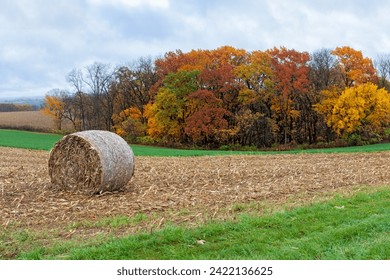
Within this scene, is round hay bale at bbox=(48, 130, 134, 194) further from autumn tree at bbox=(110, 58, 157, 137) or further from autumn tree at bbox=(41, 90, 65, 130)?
autumn tree at bbox=(41, 90, 65, 130)

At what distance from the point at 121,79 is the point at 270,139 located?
86.9 ft

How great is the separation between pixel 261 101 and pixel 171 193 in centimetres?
3859

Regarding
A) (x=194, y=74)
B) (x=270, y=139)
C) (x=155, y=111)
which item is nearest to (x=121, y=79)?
(x=155, y=111)

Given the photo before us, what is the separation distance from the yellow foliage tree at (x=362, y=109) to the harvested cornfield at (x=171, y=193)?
29.1 metres

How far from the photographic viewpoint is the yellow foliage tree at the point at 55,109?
71.7 m

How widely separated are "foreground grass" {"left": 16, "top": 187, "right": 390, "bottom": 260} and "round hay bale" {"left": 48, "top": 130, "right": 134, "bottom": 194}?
14.4 ft

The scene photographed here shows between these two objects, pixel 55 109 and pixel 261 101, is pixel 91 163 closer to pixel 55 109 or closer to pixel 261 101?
pixel 261 101

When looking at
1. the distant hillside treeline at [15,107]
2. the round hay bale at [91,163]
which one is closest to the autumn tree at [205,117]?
the round hay bale at [91,163]

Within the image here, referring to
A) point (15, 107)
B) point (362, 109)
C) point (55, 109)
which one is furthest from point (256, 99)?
point (15, 107)

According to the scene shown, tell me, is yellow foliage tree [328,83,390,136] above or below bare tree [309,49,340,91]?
below

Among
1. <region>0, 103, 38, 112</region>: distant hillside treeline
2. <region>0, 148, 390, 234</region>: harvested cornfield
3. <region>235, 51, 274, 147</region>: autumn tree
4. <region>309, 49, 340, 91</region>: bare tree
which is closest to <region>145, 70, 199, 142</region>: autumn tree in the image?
<region>235, 51, 274, 147</region>: autumn tree

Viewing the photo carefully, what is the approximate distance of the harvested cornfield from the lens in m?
8.62

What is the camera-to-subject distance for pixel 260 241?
6.38 metres
